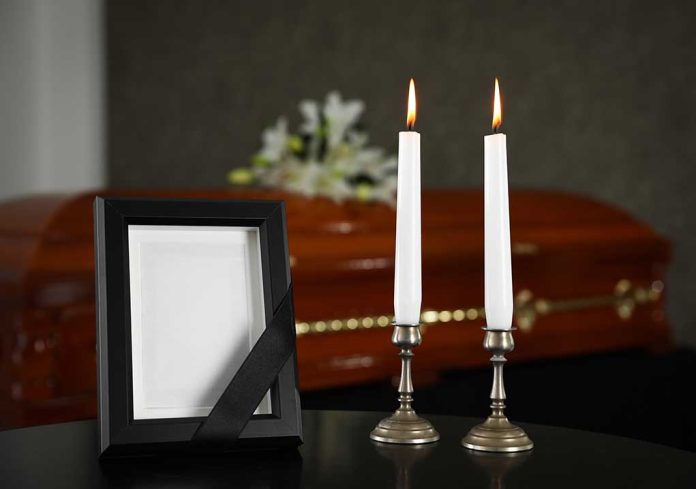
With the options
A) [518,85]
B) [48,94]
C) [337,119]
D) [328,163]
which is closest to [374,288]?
[328,163]

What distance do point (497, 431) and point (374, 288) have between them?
4.32 feet

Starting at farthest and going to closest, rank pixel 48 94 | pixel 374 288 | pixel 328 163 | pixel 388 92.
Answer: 1. pixel 388 92
2. pixel 48 94
3. pixel 328 163
4. pixel 374 288

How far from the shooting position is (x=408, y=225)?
3.17 feet

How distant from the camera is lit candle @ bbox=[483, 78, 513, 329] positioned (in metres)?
0.96

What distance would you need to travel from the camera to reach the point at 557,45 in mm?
3525

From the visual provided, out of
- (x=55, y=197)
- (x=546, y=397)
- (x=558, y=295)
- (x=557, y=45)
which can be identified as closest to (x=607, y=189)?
(x=557, y=45)

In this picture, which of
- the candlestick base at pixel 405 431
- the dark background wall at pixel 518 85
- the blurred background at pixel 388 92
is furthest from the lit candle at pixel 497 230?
the dark background wall at pixel 518 85

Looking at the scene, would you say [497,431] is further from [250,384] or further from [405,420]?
[250,384]

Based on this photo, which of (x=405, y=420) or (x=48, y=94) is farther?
(x=48, y=94)

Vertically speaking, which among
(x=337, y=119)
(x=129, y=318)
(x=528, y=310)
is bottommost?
(x=528, y=310)

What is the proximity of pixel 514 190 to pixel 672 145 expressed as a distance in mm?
819

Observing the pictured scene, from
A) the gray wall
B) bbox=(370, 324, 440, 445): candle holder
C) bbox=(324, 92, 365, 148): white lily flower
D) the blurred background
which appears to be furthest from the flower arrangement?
bbox=(370, 324, 440, 445): candle holder

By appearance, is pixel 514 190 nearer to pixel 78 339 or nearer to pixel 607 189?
pixel 607 189

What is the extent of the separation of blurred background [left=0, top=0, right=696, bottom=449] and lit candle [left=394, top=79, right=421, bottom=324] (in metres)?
1.87
